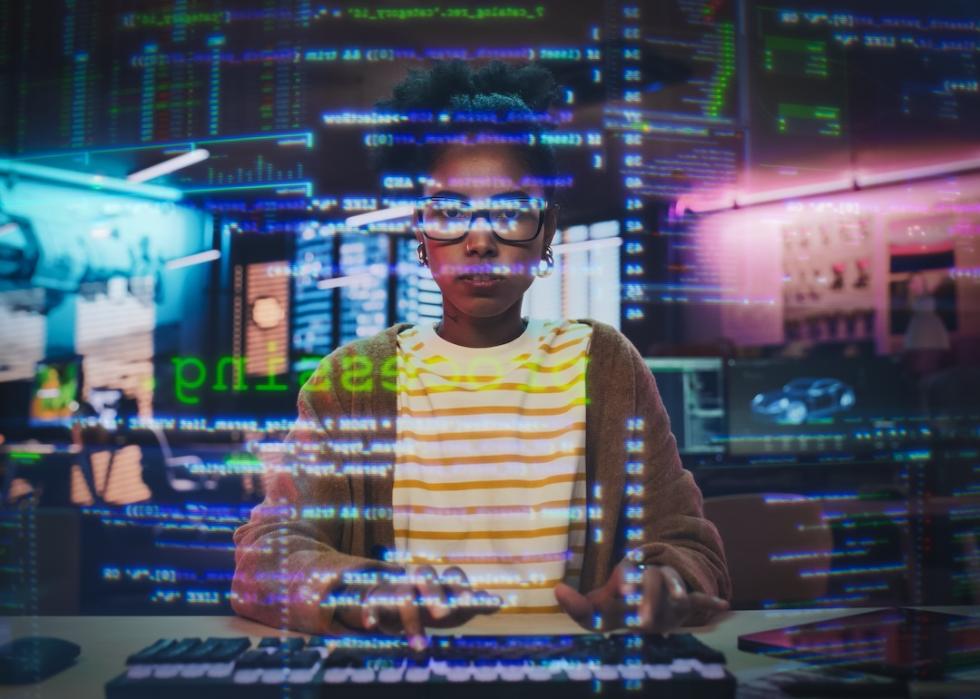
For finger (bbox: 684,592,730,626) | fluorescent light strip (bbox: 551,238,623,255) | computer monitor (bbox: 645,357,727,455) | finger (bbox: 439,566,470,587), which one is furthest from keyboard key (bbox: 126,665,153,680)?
computer monitor (bbox: 645,357,727,455)

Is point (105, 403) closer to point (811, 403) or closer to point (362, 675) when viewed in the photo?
point (362, 675)

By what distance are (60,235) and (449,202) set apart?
0.42 m

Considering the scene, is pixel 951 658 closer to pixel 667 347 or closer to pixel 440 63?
pixel 667 347

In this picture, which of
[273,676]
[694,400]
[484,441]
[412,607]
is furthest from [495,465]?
[694,400]

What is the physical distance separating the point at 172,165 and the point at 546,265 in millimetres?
437

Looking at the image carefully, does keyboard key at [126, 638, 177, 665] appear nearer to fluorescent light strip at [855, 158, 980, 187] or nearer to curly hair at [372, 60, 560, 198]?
curly hair at [372, 60, 560, 198]

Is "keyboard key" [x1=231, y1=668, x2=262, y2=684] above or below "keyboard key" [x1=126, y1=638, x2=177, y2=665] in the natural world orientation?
below

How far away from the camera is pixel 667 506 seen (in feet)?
2.89

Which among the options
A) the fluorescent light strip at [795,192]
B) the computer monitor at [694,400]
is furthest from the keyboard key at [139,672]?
the fluorescent light strip at [795,192]

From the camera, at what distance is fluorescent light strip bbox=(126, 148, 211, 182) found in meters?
0.80

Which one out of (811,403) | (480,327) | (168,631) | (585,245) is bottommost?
(168,631)

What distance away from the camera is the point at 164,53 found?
79cm

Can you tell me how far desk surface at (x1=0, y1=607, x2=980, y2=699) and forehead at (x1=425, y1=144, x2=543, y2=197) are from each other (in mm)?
452

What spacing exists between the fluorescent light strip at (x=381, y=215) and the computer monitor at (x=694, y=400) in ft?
1.39
